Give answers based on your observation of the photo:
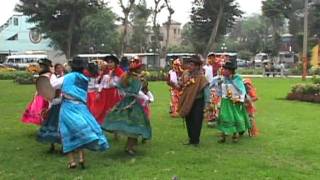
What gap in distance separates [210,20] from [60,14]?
13.3m

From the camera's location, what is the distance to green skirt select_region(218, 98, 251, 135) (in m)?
11.1

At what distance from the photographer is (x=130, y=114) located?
9445 millimetres

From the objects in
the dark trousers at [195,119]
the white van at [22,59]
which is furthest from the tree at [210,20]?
the dark trousers at [195,119]

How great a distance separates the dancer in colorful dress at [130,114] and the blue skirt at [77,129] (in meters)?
0.86

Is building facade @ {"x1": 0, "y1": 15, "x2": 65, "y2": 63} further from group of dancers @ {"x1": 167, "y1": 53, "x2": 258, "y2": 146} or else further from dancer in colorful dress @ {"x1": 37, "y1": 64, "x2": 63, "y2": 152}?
dancer in colorful dress @ {"x1": 37, "y1": 64, "x2": 63, "y2": 152}

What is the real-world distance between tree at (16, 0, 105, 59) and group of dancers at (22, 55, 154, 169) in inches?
1450

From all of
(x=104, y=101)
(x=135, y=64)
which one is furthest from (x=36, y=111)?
(x=135, y=64)

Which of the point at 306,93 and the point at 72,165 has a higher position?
the point at 306,93

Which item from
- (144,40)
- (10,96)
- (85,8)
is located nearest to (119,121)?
(10,96)

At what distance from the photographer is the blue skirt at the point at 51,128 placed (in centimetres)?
962

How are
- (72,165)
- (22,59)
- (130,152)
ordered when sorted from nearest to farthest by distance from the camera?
(72,165)
(130,152)
(22,59)

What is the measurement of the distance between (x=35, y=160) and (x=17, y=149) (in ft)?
3.94

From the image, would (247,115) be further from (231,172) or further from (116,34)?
(116,34)

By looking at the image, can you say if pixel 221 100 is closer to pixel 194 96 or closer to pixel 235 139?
pixel 235 139
